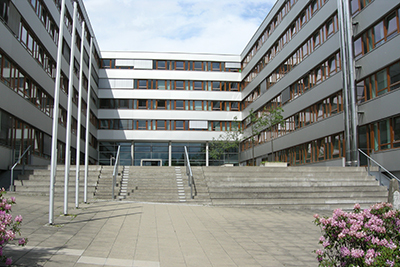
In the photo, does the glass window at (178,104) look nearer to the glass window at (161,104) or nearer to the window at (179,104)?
the window at (179,104)

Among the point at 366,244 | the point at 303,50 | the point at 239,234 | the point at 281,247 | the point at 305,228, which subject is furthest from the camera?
the point at 303,50

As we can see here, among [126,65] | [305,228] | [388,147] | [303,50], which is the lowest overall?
[305,228]

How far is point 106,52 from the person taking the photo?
47219 mm

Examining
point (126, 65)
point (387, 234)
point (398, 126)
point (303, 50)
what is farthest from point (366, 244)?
point (126, 65)

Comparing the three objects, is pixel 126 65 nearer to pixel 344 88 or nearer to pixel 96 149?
pixel 96 149

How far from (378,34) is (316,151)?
10027mm

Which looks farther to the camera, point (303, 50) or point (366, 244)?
point (303, 50)

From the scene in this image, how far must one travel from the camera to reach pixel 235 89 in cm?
4891

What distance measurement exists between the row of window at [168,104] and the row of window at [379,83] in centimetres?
2560

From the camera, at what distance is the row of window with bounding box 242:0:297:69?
115 ft

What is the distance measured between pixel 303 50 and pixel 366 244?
Result: 28.8m

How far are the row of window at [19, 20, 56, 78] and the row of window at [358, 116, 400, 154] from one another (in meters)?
20.5

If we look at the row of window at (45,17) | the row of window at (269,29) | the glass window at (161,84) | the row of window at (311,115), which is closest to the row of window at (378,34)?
the row of window at (311,115)

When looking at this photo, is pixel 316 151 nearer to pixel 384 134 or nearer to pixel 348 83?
pixel 348 83
